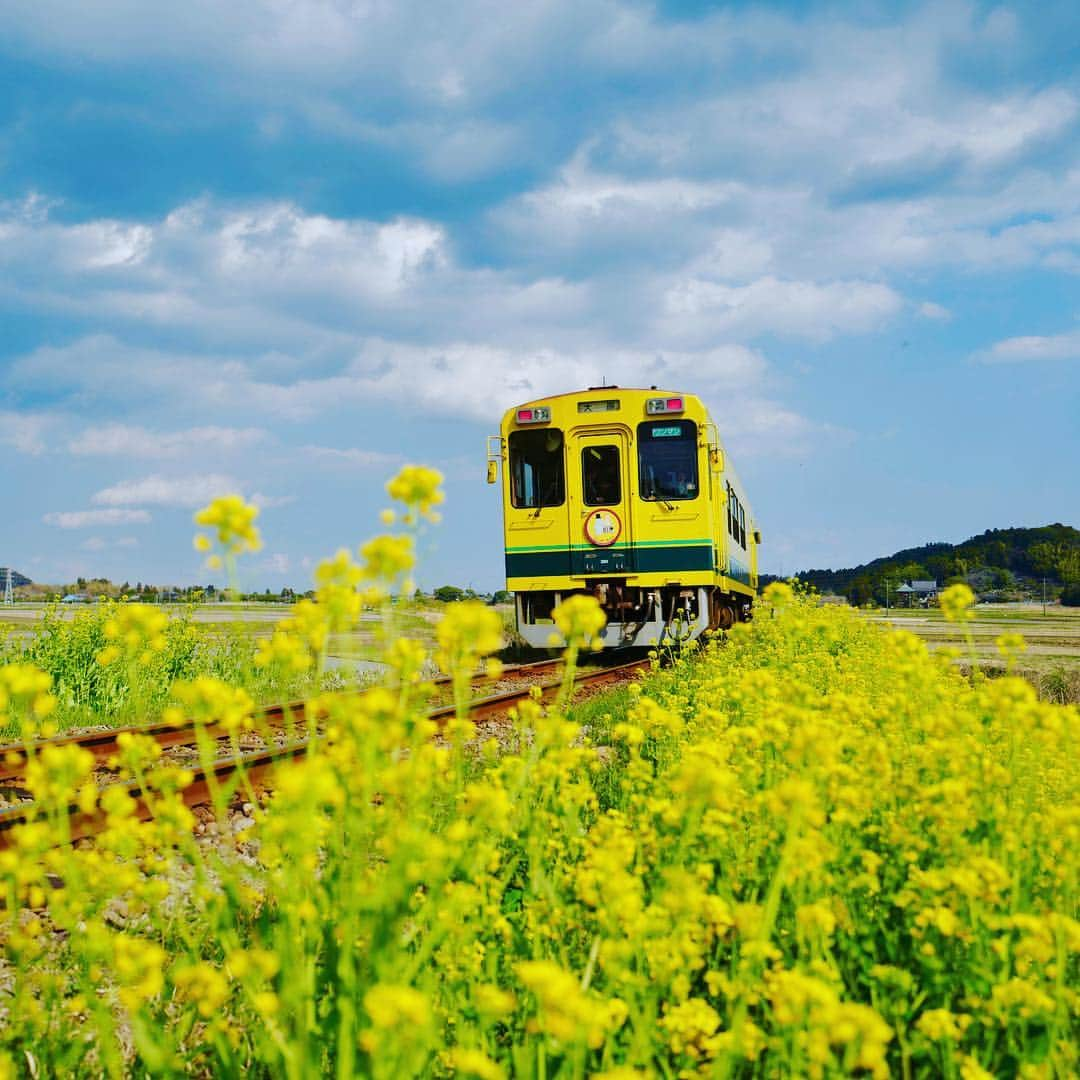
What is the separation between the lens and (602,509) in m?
12.9

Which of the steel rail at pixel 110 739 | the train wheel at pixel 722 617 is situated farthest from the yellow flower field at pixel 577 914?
the train wheel at pixel 722 617

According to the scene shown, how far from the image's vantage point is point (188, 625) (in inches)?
418

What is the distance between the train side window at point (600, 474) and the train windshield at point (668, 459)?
364mm

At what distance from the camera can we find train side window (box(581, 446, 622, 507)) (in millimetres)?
13000

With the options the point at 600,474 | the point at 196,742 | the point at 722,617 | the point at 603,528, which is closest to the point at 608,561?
the point at 603,528

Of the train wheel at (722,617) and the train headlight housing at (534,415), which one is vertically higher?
the train headlight housing at (534,415)

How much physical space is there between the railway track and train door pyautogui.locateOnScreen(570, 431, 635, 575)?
180cm

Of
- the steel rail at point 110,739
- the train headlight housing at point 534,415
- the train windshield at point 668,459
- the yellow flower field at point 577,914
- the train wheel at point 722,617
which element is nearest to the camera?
the yellow flower field at point 577,914

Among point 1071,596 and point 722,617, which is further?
point 1071,596

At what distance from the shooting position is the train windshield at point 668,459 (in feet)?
41.9

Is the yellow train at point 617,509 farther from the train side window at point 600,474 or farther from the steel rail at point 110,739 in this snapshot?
the steel rail at point 110,739

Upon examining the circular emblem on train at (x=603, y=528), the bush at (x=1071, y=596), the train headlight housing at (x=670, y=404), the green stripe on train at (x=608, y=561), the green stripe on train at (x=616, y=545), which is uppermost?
the train headlight housing at (x=670, y=404)

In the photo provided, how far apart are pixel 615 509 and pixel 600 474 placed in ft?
1.92

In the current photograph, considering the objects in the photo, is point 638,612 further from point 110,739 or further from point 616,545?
point 110,739
